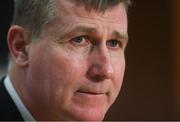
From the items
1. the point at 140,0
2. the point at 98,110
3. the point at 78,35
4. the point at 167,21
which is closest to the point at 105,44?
the point at 78,35

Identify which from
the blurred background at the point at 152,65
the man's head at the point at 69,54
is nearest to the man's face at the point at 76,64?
the man's head at the point at 69,54

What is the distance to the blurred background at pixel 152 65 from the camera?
2.85 m

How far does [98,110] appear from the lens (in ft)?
5.04

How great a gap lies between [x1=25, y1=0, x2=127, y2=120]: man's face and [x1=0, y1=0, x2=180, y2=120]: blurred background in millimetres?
1240

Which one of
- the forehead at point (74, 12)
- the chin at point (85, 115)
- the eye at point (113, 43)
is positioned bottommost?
the chin at point (85, 115)

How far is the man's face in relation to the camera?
4.94 feet

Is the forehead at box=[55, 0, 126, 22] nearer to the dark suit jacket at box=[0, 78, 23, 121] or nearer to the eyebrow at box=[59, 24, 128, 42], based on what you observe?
the eyebrow at box=[59, 24, 128, 42]

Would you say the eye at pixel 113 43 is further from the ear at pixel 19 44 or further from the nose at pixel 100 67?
the ear at pixel 19 44

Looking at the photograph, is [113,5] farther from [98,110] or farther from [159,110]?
[159,110]

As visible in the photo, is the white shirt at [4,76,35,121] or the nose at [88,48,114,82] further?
the white shirt at [4,76,35,121]

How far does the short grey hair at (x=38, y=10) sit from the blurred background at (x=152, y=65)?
4.13 ft

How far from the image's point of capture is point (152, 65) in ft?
9.71

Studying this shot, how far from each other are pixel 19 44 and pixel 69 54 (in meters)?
0.17

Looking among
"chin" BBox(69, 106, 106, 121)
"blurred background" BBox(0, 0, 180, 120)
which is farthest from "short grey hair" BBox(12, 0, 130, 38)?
"blurred background" BBox(0, 0, 180, 120)
